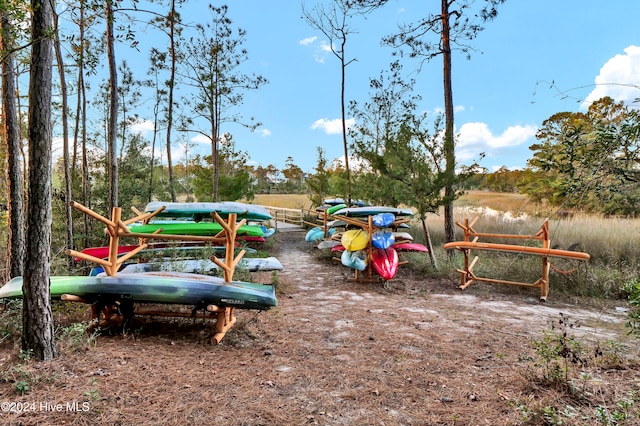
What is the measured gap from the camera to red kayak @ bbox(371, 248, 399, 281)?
6.09 m

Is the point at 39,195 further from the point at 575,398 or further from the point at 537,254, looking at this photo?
the point at 537,254

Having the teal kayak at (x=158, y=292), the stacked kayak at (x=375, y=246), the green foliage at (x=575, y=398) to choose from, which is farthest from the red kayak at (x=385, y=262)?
the green foliage at (x=575, y=398)

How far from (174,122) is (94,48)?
4728 mm

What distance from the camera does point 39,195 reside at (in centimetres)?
244

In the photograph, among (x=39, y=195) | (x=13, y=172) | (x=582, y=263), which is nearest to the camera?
(x=39, y=195)

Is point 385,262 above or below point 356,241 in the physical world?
below

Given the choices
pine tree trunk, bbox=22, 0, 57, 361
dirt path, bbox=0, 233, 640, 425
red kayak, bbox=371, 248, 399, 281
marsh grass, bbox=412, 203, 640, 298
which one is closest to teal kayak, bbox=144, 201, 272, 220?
red kayak, bbox=371, 248, 399, 281

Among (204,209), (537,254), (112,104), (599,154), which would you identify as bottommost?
(537,254)

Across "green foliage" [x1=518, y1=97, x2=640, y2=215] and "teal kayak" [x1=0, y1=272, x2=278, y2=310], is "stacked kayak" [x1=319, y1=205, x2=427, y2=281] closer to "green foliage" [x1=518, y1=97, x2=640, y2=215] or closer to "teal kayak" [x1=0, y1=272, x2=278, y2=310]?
"teal kayak" [x1=0, y1=272, x2=278, y2=310]

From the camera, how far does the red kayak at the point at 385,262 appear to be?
6.09 m

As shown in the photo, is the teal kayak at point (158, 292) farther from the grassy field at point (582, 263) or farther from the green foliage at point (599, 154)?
the grassy field at point (582, 263)

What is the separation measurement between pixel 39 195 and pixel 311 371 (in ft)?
7.75

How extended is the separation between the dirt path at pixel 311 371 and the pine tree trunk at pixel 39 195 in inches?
8.8

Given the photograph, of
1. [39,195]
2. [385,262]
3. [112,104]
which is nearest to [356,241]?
[385,262]
